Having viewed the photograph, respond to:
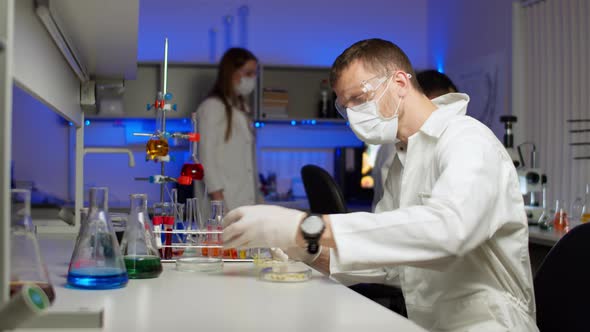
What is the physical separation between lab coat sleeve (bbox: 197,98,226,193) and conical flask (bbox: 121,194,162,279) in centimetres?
241

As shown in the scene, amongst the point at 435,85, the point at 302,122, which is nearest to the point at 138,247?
the point at 435,85

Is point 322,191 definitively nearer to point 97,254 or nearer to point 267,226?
point 267,226

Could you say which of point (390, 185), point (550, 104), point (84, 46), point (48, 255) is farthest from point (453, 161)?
point (550, 104)

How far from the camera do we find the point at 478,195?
1196 mm

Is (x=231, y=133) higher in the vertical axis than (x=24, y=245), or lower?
higher

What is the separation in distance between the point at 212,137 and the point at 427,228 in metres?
2.81

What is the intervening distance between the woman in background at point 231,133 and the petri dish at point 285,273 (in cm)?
243

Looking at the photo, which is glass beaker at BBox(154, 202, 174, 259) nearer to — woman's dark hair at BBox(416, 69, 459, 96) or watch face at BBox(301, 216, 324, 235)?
watch face at BBox(301, 216, 324, 235)

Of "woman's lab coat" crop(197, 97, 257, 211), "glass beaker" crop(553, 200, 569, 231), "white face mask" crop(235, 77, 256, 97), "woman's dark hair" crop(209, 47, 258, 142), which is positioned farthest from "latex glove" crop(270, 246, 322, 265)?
"white face mask" crop(235, 77, 256, 97)

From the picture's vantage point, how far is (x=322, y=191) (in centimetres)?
320

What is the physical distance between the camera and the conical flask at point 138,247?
130cm

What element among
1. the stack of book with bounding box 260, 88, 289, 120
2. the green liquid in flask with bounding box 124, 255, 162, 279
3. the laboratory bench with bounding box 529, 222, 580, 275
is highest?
the stack of book with bounding box 260, 88, 289, 120

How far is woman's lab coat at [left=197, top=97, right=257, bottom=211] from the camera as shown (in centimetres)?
380

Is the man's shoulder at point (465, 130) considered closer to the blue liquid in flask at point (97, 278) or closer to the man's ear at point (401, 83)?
the man's ear at point (401, 83)
